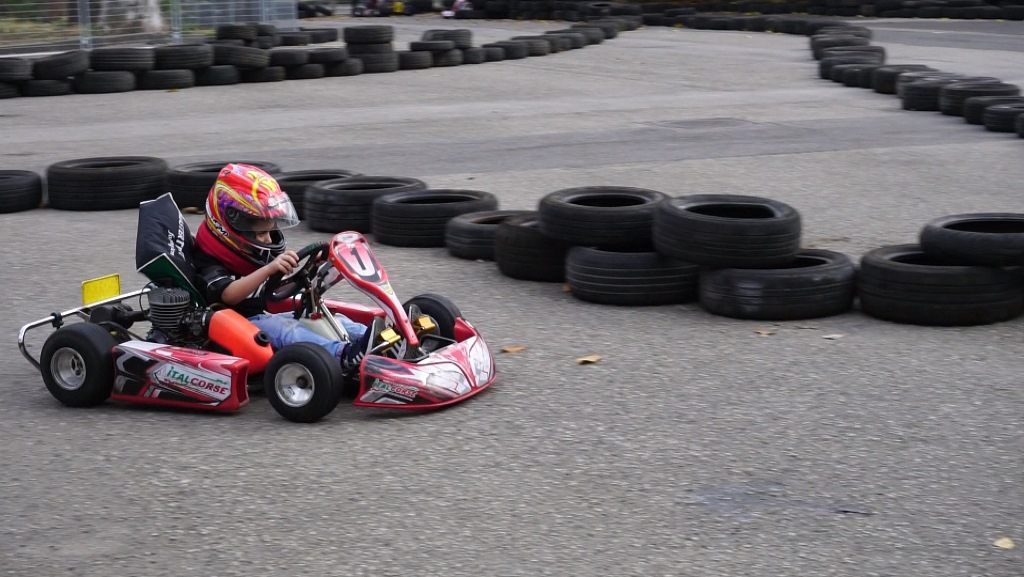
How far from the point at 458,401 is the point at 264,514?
115 centimetres

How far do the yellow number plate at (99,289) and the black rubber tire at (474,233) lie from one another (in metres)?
2.37

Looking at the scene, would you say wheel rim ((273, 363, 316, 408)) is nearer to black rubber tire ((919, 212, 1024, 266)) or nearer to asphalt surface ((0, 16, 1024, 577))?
asphalt surface ((0, 16, 1024, 577))

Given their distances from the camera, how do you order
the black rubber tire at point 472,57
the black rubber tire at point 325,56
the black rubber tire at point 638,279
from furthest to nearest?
the black rubber tire at point 472,57
the black rubber tire at point 325,56
the black rubber tire at point 638,279

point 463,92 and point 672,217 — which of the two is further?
point 463,92

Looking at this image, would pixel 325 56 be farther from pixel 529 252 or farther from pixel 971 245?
pixel 971 245

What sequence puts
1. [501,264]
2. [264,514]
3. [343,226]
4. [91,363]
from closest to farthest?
[264,514] → [91,363] → [501,264] → [343,226]

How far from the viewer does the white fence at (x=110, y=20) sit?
19172 millimetres

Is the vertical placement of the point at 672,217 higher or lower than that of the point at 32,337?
higher

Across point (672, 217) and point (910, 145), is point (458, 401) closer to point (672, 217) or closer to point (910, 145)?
point (672, 217)

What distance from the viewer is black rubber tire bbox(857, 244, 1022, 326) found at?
567 centimetres

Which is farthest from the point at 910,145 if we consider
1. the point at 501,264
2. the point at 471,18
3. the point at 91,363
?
the point at 471,18

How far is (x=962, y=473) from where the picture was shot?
3.94 meters

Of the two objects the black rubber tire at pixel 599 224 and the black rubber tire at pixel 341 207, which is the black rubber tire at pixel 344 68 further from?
the black rubber tire at pixel 599 224

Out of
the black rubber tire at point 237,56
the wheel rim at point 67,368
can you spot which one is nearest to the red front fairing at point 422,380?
the wheel rim at point 67,368
